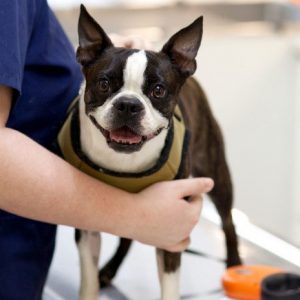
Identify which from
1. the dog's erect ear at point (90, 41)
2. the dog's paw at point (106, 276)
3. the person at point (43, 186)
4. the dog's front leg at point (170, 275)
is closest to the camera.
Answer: the person at point (43, 186)

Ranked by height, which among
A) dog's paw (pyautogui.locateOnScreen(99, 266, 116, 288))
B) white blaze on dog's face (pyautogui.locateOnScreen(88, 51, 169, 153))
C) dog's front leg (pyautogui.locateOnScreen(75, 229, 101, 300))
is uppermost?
white blaze on dog's face (pyautogui.locateOnScreen(88, 51, 169, 153))

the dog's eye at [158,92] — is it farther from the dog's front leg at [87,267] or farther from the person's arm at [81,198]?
the dog's front leg at [87,267]

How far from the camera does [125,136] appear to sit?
87 cm

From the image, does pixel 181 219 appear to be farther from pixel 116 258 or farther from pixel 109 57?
pixel 116 258

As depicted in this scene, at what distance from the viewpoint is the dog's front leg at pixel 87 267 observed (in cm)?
103

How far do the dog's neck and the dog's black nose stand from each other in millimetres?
86

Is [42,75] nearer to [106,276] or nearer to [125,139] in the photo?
[125,139]

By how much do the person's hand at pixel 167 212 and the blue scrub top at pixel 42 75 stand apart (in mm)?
176

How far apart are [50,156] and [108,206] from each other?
9 cm

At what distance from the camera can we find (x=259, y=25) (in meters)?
2.21

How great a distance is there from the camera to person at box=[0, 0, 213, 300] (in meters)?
0.80

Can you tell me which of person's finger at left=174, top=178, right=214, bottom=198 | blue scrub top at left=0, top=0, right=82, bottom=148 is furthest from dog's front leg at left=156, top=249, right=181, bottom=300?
blue scrub top at left=0, top=0, right=82, bottom=148

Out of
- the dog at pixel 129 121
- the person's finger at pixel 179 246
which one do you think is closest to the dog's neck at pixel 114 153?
the dog at pixel 129 121

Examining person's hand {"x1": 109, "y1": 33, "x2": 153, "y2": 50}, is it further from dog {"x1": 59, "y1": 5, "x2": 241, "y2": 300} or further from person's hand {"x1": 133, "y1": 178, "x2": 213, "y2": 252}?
person's hand {"x1": 133, "y1": 178, "x2": 213, "y2": 252}
